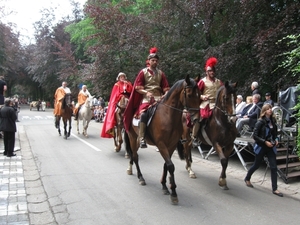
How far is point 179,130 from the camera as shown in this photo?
227 inches

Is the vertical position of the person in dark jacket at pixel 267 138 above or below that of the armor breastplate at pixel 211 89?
below

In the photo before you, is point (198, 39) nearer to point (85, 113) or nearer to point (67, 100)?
point (85, 113)

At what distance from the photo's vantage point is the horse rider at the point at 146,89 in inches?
238

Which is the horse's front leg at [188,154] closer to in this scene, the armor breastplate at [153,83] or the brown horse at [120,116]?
the armor breastplate at [153,83]

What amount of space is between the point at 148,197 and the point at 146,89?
87.1 inches

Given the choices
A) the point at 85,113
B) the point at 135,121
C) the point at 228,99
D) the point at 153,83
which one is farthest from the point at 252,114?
the point at 85,113

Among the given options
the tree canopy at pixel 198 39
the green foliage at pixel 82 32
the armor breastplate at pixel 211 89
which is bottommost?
the armor breastplate at pixel 211 89

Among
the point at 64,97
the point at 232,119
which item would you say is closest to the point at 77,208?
the point at 232,119

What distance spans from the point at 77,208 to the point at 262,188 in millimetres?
3809

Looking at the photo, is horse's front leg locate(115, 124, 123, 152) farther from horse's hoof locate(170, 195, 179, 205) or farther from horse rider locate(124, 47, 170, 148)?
horse's hoof locate(170, 195, 179, 205)

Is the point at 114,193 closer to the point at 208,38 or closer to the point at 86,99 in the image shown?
the point at 86,99

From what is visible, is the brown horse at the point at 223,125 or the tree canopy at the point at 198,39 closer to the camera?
the brown horse at the point at 223,125

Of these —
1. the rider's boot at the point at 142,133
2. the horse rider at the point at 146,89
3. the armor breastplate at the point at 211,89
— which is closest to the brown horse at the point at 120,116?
the horse rider at the point at 146,89

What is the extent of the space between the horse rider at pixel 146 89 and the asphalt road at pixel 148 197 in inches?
47.4
